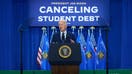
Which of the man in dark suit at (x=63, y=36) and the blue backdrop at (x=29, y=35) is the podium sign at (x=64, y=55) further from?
the blue backdrop at (x=29, y=35)

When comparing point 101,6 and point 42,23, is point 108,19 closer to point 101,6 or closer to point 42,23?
point 101,6

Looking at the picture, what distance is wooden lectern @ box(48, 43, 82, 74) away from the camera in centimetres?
615

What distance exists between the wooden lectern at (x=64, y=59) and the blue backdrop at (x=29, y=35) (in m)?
3.38

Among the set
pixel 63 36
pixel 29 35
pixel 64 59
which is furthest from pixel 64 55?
pixel 29 35

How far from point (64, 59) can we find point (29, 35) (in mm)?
3531

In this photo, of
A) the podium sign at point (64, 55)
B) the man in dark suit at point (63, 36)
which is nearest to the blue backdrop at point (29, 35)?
the man in dark suit at point (63, 36)

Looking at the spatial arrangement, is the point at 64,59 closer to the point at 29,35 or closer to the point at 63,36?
the point at 63,36

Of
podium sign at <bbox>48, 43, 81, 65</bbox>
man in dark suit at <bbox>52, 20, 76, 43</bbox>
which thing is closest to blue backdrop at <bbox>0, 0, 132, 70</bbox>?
man in dark suit at <bbox>52, 20, 76, 43</bbox>

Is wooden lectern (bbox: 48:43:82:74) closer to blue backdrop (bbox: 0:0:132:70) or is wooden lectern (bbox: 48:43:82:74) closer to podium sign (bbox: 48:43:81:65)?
podium sign (bbox: 48:43:81:65)

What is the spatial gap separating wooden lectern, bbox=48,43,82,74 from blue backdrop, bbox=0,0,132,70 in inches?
133

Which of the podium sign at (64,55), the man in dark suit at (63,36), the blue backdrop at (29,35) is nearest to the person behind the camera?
the podium sign at (64,55)

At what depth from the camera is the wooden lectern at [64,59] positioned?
20.2 feet

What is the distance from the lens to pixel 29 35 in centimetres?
952

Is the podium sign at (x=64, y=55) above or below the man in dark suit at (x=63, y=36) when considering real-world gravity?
below
